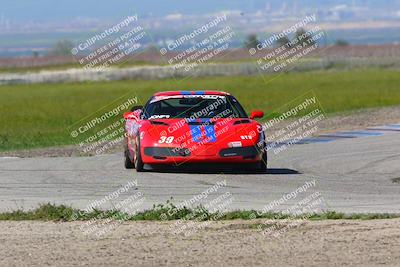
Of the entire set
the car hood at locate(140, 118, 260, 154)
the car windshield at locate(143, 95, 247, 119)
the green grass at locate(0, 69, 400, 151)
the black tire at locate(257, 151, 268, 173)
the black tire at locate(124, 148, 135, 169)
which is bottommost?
the green grass at locate(0, 69, 400, 151)

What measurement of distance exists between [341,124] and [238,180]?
13.1 m

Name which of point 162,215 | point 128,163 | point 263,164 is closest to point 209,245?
point 162,215

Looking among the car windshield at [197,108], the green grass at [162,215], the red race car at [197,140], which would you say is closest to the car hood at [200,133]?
the red race car at [197,140]

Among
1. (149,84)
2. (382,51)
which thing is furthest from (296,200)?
(382,51)

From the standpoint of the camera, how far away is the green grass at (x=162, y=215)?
1335 cm

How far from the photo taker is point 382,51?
124812 millimetres

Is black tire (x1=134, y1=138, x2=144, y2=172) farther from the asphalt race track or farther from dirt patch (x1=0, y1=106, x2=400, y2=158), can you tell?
dirt patch (x1=0, y1=106, x2=400, y2=158)

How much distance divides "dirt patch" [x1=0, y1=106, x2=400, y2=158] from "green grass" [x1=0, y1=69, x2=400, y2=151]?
1887 millimetres

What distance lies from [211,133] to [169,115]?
1045 millimetres

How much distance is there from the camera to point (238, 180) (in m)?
18.6

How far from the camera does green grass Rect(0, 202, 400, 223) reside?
13352mm

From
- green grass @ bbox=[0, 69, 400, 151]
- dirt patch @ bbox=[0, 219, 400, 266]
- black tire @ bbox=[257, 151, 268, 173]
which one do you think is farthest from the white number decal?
green grass @ bbox=[0, 69, 400, 151]

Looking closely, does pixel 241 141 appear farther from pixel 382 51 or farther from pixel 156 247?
pixel 382 51

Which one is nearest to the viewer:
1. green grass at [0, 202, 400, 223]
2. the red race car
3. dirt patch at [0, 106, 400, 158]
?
green grass at [0, 202, 400, 223]
